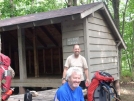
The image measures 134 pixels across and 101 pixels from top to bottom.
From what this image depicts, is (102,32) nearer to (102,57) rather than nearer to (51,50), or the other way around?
(102,57)

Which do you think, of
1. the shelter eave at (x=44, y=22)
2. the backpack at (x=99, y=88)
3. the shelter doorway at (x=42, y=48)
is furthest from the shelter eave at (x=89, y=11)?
the shelter doorway at (x=42, y=48)

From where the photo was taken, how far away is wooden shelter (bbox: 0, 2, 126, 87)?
7696 millimetres

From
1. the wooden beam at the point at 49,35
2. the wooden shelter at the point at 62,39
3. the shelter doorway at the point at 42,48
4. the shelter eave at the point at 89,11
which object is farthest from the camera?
the shelter doorway at the point at 42,48

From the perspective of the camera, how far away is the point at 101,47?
358 inches

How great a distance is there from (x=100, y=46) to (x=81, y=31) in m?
1.57

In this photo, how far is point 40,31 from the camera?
37.4ft

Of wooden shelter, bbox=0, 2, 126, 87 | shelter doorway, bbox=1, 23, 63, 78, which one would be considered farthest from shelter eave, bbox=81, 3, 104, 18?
shelter doorway, bbox=1, 23, 63, 78

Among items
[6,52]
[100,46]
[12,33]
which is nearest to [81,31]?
[100,46]

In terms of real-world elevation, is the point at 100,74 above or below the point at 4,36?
below

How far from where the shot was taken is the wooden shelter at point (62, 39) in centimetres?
770

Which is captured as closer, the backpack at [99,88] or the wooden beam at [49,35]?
the backpack at [99,88]

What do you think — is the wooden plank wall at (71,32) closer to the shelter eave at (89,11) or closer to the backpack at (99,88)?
the shelter eave at (89,11)

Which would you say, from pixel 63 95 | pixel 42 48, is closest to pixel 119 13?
pixel 42 48

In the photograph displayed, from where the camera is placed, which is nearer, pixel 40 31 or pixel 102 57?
pixel 102 57
